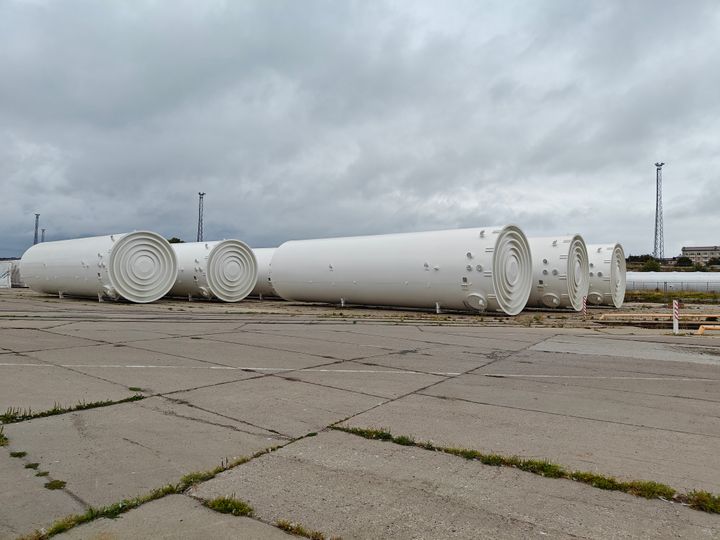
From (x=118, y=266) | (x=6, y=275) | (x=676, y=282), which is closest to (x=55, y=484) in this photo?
(x=118, y=266)

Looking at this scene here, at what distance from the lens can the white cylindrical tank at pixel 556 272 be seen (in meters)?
25.8

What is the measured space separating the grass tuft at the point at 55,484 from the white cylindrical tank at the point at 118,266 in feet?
→ 81.7

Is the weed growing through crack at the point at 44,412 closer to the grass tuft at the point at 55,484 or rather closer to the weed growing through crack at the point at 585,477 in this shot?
the grass tuft at the point at 55,484

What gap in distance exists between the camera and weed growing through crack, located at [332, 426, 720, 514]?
379cm

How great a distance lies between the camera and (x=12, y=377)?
7.57 m

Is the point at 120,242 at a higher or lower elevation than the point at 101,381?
higher

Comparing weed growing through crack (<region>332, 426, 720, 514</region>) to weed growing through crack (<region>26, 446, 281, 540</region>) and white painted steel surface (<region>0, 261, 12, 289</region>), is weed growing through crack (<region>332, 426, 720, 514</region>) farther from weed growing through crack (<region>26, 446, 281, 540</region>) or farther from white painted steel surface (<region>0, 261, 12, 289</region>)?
white painted steel surface (<region>0, 261, 12, 289</region>)

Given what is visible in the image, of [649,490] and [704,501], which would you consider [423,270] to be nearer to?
[649,490]

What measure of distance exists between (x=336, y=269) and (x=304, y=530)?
21952 millimetres

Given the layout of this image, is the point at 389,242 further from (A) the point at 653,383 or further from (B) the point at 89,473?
(B) the point at 89,473

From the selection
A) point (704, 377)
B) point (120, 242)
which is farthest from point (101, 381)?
point (120, 242)

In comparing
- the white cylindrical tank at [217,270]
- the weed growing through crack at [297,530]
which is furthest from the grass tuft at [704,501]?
the white cylindrical tank at [217,270]

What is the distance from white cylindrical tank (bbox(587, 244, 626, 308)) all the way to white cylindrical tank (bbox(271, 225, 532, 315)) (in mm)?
9914

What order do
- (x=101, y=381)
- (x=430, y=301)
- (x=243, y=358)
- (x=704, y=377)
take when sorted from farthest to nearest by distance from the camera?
(x=430, y=301) → (x=243, y=358) → (x=704, y=377) → (x=101, y=381)
